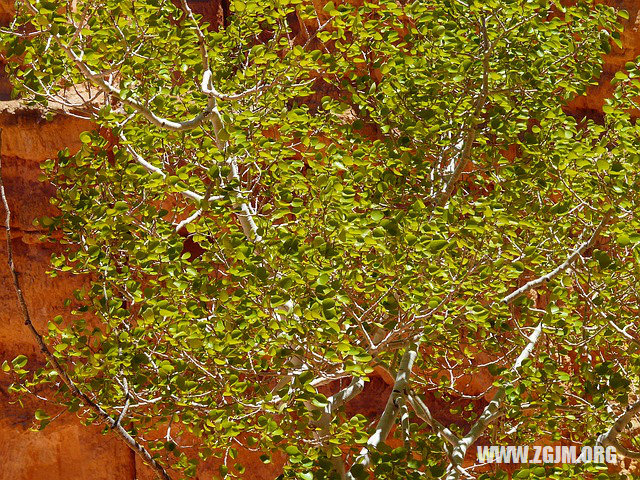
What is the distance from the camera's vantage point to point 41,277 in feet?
34.5

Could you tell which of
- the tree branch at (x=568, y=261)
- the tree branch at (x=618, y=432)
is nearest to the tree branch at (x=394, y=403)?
the tree branch at (x=568, y=261)

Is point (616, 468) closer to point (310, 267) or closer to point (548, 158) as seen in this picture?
point (548, 158)

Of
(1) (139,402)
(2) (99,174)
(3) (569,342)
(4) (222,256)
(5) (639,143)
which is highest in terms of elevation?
(5) (639,143)

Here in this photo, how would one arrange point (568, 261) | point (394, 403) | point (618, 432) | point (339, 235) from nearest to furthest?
1. point (339, 235)
2. point (618, 432)
3. point (568, 261)
4. point (394, 403)

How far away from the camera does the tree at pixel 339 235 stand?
5582 millimetres

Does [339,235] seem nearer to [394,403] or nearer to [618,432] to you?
[394,403]

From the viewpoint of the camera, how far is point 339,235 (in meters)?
5.28

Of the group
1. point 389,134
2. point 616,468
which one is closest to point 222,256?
point 389,134

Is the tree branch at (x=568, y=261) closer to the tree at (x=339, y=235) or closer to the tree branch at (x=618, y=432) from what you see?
the tree at (x=339, y=235)

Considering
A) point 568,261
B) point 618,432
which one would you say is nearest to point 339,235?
point 568,261

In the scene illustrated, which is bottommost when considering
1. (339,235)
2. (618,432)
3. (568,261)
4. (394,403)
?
(394,403)

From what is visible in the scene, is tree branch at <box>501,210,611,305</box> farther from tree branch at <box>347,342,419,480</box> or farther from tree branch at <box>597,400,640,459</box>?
tree branch at <box>597,400,640,459</box>

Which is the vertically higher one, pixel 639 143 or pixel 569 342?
pixel 639 143

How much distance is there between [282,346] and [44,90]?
3.03 metres
